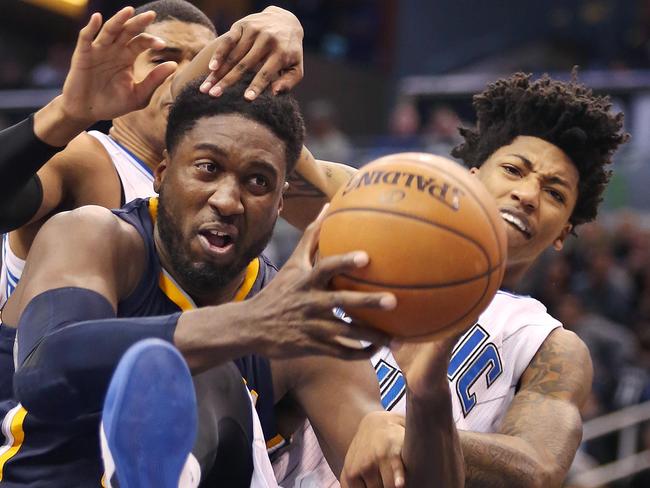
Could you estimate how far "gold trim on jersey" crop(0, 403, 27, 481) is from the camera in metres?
2.88

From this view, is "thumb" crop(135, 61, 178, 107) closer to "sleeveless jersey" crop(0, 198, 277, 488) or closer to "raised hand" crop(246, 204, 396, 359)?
"sleeveless jersey" crop(0, 198, 277, 488)

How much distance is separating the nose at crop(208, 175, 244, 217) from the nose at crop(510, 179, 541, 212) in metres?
1.24

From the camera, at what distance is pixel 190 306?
9.97ft

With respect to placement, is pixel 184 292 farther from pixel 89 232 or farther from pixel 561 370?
pixel 561 370

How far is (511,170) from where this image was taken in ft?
12.6

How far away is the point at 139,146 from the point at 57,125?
3.40 feet

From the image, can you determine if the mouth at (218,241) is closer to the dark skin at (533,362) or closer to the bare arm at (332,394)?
the bare arm at (332,394)

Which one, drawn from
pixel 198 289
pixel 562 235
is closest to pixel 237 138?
pixel 198 289

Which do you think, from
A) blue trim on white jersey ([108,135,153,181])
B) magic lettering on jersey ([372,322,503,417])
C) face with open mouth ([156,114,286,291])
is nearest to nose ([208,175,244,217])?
face with open mouth ([156,114,286,291])

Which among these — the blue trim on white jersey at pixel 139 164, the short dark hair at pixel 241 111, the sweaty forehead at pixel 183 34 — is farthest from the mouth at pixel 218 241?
→ the sweaty forehead at pixel 183 34

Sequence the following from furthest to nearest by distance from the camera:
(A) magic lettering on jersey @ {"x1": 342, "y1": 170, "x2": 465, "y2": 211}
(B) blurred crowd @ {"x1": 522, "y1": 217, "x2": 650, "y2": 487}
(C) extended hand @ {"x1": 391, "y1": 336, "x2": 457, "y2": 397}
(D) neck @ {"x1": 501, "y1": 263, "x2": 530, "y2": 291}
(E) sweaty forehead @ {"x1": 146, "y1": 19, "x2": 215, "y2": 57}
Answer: (B) blurred crowd @ {"x1": 522, "y1": 217, "x2": 650, "y2": 487} < (E) sweaty forehead @ {"x1": 146, "y1": 19, "x2": 215, "y2": 57} < (D) neck @ {"x1": 501, "y1": 263, "x2": 530, "y2": 291} < (C) extended hand @ {"x1": 391, "y1": 336, "x2": 457, "y2": 397} < (A) magic lettering on jersey @ {"x1": 342, "y1": 170, "x2": 465, "y2": 211}

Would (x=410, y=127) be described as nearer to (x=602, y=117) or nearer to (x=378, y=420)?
(x=602, y=117)

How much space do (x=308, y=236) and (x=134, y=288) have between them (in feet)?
2.78

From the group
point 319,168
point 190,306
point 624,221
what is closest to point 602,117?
point 319,168
